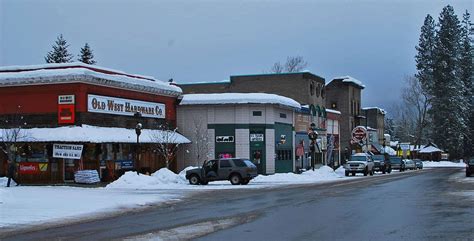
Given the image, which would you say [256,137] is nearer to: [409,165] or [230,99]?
[230,99]

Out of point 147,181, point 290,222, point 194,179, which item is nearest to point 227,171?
point 194,179

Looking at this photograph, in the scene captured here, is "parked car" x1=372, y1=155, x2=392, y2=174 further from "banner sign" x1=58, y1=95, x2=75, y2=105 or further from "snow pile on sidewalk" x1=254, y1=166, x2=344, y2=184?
"banner sign" x1=58, y1=95, x2=75, y2=105

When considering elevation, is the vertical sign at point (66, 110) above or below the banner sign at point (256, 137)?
above

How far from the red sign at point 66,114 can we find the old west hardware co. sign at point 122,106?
1.08 metres

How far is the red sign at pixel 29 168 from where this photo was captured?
128 feet

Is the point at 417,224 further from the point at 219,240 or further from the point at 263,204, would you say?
the point at 263,204

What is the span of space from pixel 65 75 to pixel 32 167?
6.58 metres

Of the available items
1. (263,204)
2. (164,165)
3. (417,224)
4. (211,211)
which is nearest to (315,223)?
(417,224)

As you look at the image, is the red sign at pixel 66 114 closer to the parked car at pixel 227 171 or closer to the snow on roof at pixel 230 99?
the parked car at pixel 227 171

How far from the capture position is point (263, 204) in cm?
2125

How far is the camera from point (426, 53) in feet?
353

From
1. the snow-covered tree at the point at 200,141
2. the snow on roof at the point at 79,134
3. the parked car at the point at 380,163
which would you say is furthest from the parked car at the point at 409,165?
the snow on roof at the point at 79,134

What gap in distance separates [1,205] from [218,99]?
30.8 meters

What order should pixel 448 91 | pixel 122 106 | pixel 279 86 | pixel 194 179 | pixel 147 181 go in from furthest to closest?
pixel 448 91 → pixel 279 86 → pixel 122 106 → pixel 194 179 → pixel 147 181
